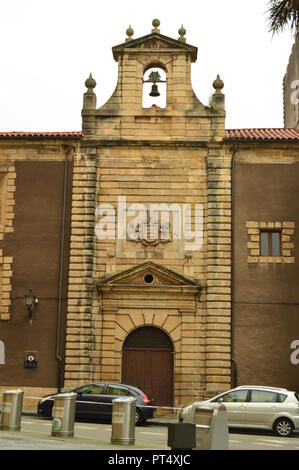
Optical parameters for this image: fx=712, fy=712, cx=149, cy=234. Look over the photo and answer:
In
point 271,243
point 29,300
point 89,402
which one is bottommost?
point 89,402

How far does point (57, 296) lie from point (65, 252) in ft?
4.76

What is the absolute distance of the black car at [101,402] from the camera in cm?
1858

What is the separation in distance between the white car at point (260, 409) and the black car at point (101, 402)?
1.23m

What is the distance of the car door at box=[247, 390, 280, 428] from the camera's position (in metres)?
17.5

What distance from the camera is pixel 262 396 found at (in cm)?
1797

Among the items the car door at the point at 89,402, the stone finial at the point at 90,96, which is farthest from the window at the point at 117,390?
the stone finial at the point at 90,96

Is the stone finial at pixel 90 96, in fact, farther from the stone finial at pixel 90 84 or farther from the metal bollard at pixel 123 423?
the metal bollard at pixel 123 423

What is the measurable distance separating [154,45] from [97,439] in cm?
1503

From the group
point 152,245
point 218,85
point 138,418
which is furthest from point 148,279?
point 218,85

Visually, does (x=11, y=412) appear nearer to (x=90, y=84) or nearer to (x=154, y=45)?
Answer: (x=90, y=84)

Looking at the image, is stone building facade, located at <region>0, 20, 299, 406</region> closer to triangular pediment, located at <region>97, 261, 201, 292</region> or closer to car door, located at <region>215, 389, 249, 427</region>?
triangular pediment, located at <region>97, 261, 201, 292</region>

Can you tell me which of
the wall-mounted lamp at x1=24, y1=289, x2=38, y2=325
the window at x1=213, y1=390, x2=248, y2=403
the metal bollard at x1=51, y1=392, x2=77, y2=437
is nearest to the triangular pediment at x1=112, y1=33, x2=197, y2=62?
the wall-mounted lamp at x1=24, y1=289, x2=38, y2=325

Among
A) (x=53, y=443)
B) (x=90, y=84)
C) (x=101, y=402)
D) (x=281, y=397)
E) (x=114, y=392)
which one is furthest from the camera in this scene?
(x=90, y=84)

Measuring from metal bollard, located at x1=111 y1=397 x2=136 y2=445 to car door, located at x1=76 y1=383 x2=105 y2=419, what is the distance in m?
6.02
